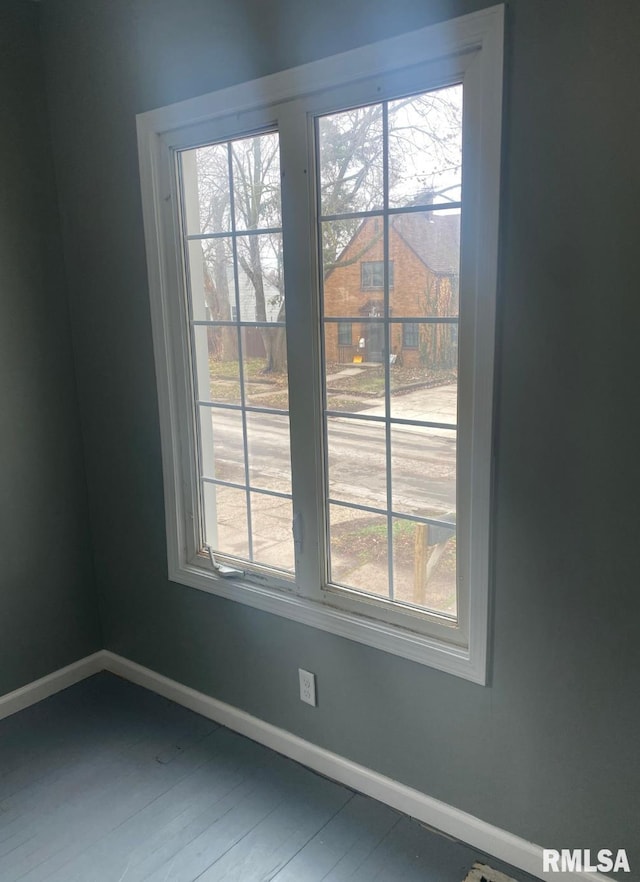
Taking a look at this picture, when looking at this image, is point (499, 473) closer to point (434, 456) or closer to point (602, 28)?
point (434, 456)

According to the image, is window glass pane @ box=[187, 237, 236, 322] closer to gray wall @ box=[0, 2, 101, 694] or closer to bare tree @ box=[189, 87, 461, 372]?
bare tree @ box=[189, 87, 461, 372]

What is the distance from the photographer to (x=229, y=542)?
2.54m

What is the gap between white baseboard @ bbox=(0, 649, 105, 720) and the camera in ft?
8.96

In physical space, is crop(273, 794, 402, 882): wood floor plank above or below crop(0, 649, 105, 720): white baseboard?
below

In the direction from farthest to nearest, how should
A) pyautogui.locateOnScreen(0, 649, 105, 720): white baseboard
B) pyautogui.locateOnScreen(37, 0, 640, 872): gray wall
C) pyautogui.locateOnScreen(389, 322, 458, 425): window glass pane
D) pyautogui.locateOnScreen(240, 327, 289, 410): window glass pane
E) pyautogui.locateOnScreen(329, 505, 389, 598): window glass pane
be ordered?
1. pyautogui.locateOnScreen(0, 649, 105, 720): white baseboard
2. pyautogui.locateOnScreen(240, 327, 289, 410): window glass pane
3. pyautogui.locateOnScreen(329, 505, 389, 598): window glass pane
4. pyautogui.locateOnScreen(389, 322, 458, 425): window glass pane
5. pyautogui.locateOnScreen(37, 0, 640, 872): gray wall

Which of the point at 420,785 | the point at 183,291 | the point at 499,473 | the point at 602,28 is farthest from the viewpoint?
the point at 183,291

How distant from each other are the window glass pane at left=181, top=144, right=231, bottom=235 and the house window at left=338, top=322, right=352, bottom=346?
0.56m

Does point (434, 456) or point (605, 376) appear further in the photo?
point (434, 456)

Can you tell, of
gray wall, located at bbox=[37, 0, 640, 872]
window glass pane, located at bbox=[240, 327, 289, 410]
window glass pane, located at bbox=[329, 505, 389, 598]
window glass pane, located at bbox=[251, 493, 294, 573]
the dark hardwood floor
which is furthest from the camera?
window glass pane, located at bbox=[251, 493, 294, 573]

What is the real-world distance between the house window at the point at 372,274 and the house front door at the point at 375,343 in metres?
0.11

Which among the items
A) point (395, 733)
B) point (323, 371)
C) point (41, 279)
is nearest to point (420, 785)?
point (395, 733)

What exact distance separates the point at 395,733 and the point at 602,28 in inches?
75.8

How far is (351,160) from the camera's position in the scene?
6.34 ft
